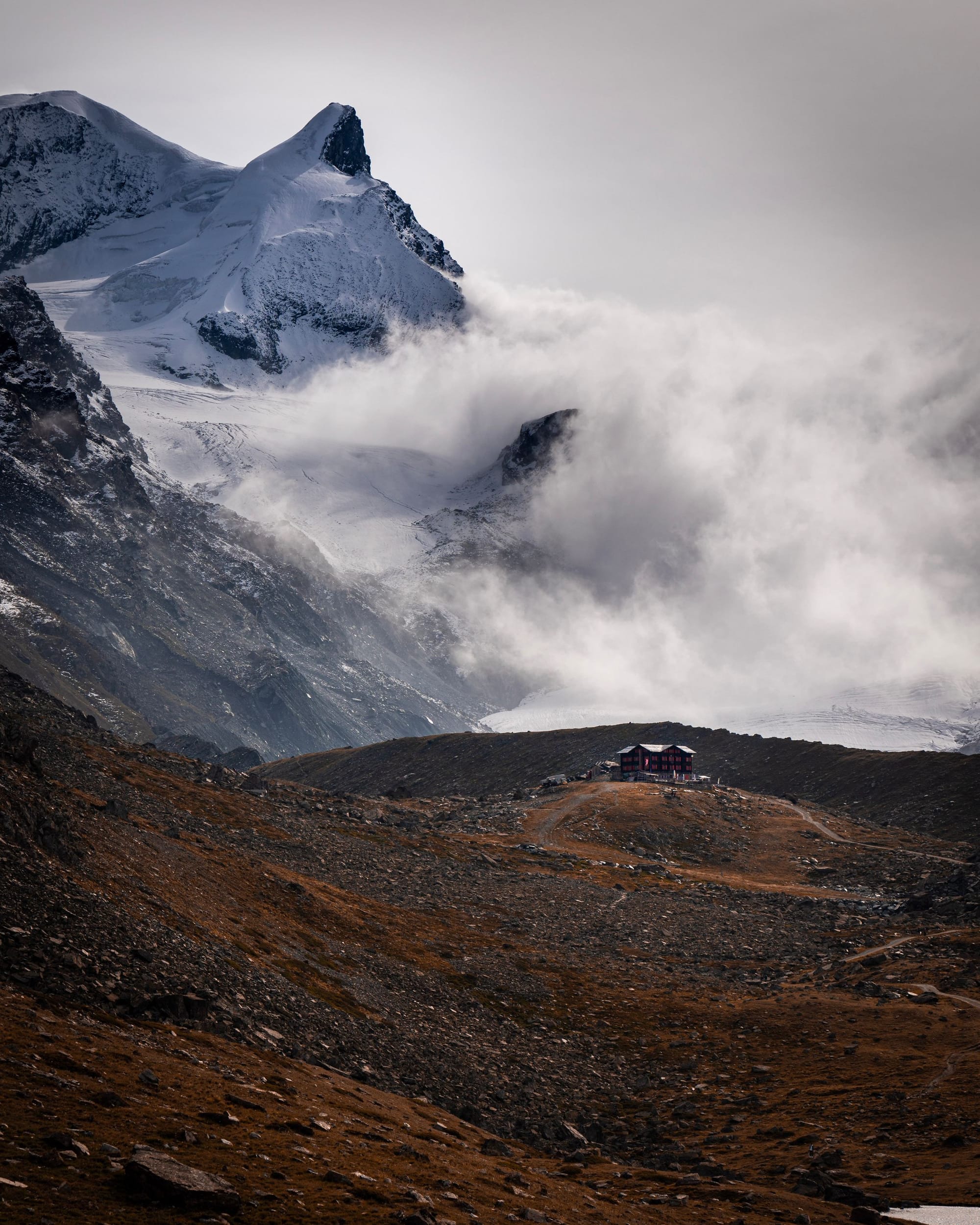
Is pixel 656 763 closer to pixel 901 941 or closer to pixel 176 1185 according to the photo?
pixel 901 941

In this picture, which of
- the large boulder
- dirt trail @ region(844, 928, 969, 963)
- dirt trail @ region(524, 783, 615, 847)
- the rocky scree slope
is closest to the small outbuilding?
dirt trail @ region(524, 783, 615, 847)

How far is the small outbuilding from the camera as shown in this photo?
193375 millimetres

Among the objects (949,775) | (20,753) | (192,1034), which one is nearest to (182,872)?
(20,753)

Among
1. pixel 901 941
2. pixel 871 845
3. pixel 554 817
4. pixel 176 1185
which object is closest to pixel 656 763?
pixel 554 817

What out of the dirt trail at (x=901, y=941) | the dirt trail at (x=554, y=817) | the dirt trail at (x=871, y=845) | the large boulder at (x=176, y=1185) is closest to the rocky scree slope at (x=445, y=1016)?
the dirt trail at (x=901, y=941)

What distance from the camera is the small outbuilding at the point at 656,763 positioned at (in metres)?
193

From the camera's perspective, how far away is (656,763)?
639 feet

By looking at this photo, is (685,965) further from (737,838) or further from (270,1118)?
(737,838)

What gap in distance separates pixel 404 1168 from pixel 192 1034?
30.5 feet

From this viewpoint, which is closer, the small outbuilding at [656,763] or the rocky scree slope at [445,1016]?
the rocky scree slope at [445,1016]

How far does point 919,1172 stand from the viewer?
32.4m

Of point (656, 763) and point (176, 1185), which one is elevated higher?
point (656, 763)

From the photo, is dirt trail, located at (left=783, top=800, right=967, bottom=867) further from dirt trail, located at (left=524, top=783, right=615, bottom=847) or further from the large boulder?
the large boulder

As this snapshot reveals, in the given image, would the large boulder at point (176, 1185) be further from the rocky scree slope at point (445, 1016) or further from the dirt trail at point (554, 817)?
the dirt trail at point (554, 817)
